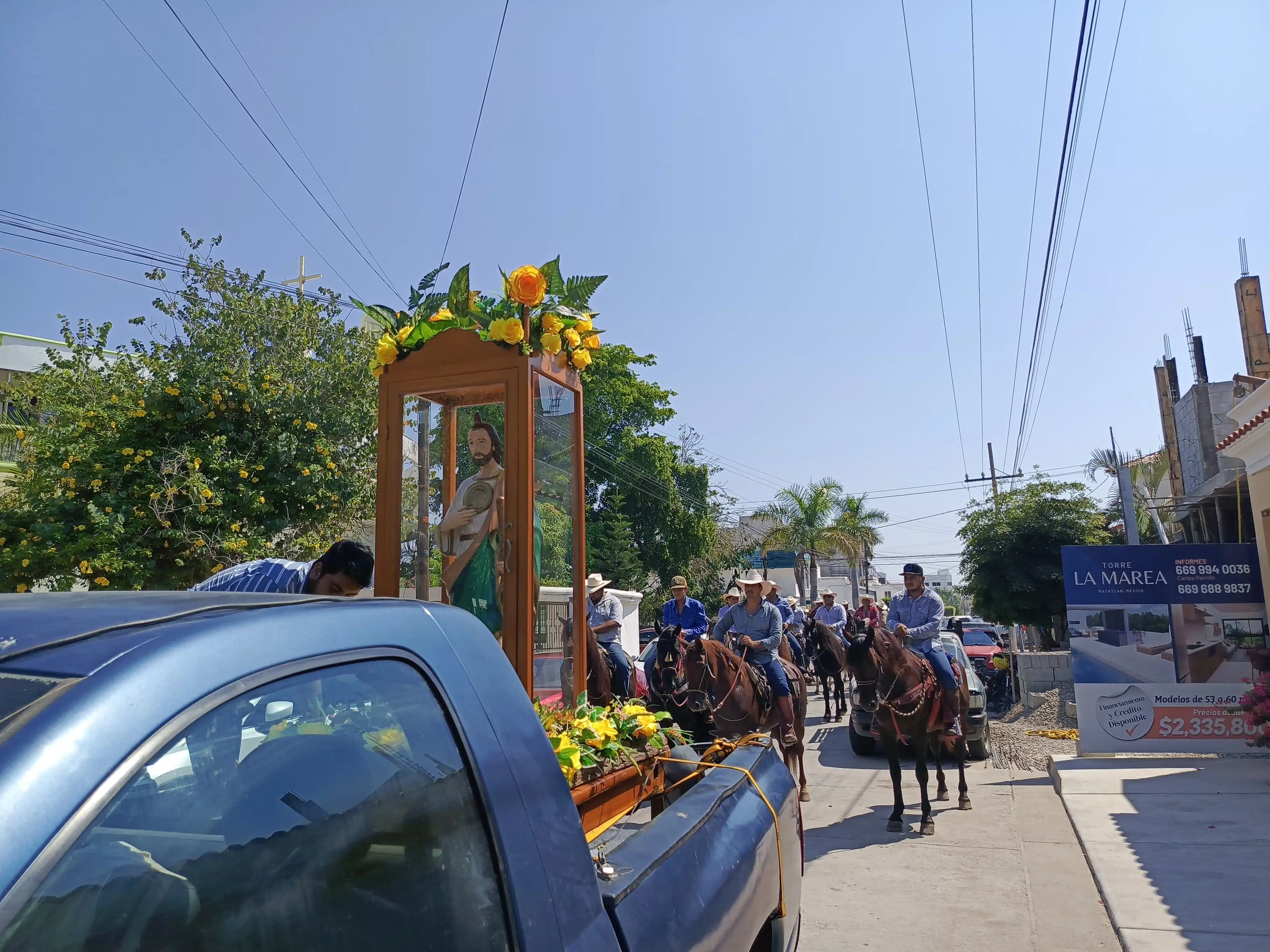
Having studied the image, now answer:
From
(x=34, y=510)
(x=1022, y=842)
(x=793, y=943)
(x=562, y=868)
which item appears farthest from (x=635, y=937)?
(x=34, y=510)

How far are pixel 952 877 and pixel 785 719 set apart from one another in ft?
9.22

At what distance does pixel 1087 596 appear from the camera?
11570mm

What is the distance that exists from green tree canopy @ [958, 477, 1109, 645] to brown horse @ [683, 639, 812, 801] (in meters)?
13.7

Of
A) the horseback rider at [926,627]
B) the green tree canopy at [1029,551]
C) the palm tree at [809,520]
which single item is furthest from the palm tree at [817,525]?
the horseback rider at [926,627]

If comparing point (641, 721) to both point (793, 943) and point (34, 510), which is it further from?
point (34, 510)

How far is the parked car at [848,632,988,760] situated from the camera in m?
11.7

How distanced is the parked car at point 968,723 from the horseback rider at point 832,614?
5.19m

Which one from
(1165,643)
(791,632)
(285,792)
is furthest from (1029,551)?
(285,792)

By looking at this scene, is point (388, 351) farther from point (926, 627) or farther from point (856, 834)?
point (926, 627)

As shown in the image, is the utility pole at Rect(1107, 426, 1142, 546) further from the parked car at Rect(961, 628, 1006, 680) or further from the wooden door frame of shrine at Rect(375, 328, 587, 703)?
the wooden door frame of shrine at Rect(375, 328, 587, 703)

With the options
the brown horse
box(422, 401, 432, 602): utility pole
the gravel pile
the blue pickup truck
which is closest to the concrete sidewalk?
the gravel pile

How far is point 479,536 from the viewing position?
15.1ft

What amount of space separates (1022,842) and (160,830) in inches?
334

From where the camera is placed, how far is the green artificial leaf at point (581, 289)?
4730 mm
